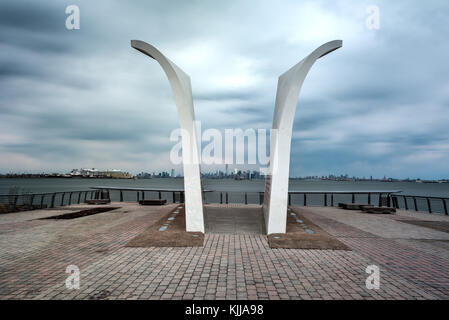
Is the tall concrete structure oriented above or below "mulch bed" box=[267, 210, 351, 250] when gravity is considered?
above

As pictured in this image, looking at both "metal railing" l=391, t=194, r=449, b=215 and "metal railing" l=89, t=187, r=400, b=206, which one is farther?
"metal railing" l=89, t=187, r=400, b=206

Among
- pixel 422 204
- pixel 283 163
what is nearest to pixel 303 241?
pixel 283 163

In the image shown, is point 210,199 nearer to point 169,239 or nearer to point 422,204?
point 169,239

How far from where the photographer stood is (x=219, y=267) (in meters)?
5.45

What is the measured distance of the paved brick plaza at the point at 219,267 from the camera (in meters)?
4.29

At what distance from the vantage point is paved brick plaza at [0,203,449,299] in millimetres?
4285

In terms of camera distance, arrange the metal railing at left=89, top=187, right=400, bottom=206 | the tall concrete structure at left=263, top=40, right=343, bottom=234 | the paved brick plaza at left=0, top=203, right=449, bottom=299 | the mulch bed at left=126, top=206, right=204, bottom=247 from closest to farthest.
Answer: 1. the paved brick plaza at left=0, top=203, right=449, bottom=299
2. the mulch bed at left=126, top=206, right=204, bottom=247
3. the tall concrete structure at left=263, top=40, right=343, bottom=234
4. the metal railing at left=89, top=187, right=400, bottom=206

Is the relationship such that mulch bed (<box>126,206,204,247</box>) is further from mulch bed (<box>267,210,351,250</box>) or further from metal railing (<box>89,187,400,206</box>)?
metal railing (<box>89,187,400,206</box>)

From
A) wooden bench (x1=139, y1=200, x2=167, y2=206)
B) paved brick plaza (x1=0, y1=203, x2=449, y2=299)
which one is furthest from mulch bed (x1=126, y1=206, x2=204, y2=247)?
wooden bench (x1=139, y1=200, x2=167, y2=206)

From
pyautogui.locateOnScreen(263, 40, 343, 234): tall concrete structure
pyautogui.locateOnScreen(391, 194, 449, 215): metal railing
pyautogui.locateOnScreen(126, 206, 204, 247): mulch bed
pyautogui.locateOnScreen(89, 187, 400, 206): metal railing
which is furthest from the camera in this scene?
pyautogui.locateOnScreen(89, 187, 400, 206): metal railing

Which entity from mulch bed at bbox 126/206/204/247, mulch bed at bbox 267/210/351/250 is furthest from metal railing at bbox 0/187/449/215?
mulch bed at bbox 126/206/204/247
